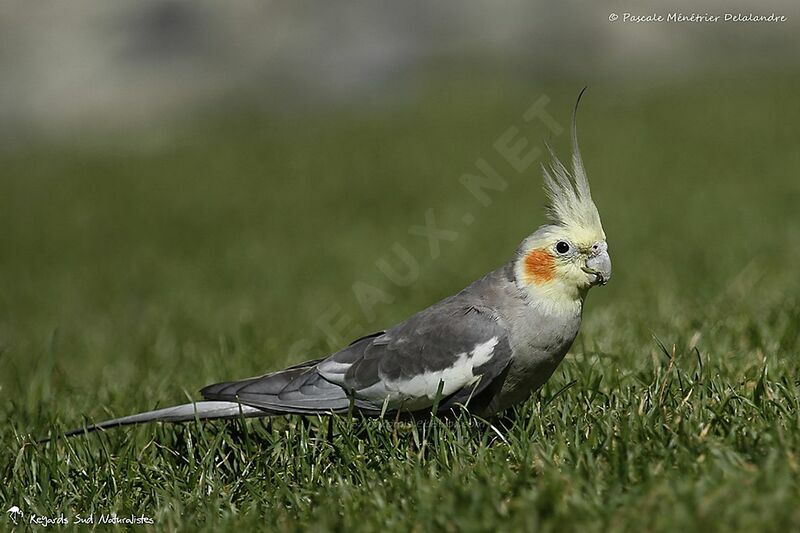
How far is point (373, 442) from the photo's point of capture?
3268mm

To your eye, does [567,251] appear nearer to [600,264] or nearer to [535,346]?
[600,264]

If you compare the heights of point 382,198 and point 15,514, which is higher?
point 382,198

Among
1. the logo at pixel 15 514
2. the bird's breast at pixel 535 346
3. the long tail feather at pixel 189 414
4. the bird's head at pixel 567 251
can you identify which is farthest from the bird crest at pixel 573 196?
the logo at pixel 15 514

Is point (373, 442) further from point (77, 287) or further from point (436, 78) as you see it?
point (436, 78)

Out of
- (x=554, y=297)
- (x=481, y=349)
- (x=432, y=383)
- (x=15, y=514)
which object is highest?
(x=554, y=297)

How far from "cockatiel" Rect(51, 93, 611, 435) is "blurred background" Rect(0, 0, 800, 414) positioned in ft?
2.87

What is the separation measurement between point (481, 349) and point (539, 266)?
0.44m

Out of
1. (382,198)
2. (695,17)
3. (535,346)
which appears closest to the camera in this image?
(535,346)

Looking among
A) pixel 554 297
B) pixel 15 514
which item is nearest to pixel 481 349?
pixel 554 297

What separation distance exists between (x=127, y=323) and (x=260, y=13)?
2695 centimetres

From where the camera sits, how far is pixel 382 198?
11375 millimetres

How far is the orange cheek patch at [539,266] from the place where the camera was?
3549 mm

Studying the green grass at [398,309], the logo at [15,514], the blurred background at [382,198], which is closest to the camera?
the green grass at [398,309]

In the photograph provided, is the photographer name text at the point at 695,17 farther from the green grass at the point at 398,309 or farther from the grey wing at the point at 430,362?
the grey wing at the point at 430,362
